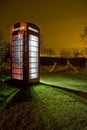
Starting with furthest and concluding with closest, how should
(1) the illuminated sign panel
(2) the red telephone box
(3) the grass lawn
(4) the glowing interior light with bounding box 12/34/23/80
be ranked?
(1) the illuminated sign panel → (4) the glowing interior light with bounding box 12/34/23/80 → (2) the red telephone box → (3) the grass lawn

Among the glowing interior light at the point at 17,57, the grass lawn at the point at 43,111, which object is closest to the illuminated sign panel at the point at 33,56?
the glowing interior light at the point at 17,57

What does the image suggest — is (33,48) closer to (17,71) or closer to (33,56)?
(33,56)

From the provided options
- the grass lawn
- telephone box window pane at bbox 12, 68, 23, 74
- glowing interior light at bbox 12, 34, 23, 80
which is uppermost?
glowing interior light at bbox 12, 34, 23, 80

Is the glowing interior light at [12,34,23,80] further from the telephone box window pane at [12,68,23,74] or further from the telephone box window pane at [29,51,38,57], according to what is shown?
the telephone box window pane at [29,51,38,57]

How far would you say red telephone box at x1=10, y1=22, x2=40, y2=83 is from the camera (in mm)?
11727

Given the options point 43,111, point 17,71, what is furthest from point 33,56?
point 43,111

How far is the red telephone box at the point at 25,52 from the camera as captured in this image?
462 inches

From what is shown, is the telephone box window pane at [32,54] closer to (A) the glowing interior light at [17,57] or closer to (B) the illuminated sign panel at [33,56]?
(B) the illuminated sign panel at [33,56]

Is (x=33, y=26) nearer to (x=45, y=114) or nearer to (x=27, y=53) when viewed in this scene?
(x=27, y=53)

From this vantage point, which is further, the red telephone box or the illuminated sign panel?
the illuminated sign panel

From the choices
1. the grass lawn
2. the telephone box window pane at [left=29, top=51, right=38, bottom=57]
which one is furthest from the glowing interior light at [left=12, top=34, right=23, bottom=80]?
the grass lawn

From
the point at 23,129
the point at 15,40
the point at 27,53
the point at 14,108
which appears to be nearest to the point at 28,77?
the point at 27,53

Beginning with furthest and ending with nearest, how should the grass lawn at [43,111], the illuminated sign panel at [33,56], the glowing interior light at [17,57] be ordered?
the illuminated sign panel at [33,56], the glowing interior light at [17,57], the grass lawn at [43,111]

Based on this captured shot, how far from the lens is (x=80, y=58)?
27.8 metres
